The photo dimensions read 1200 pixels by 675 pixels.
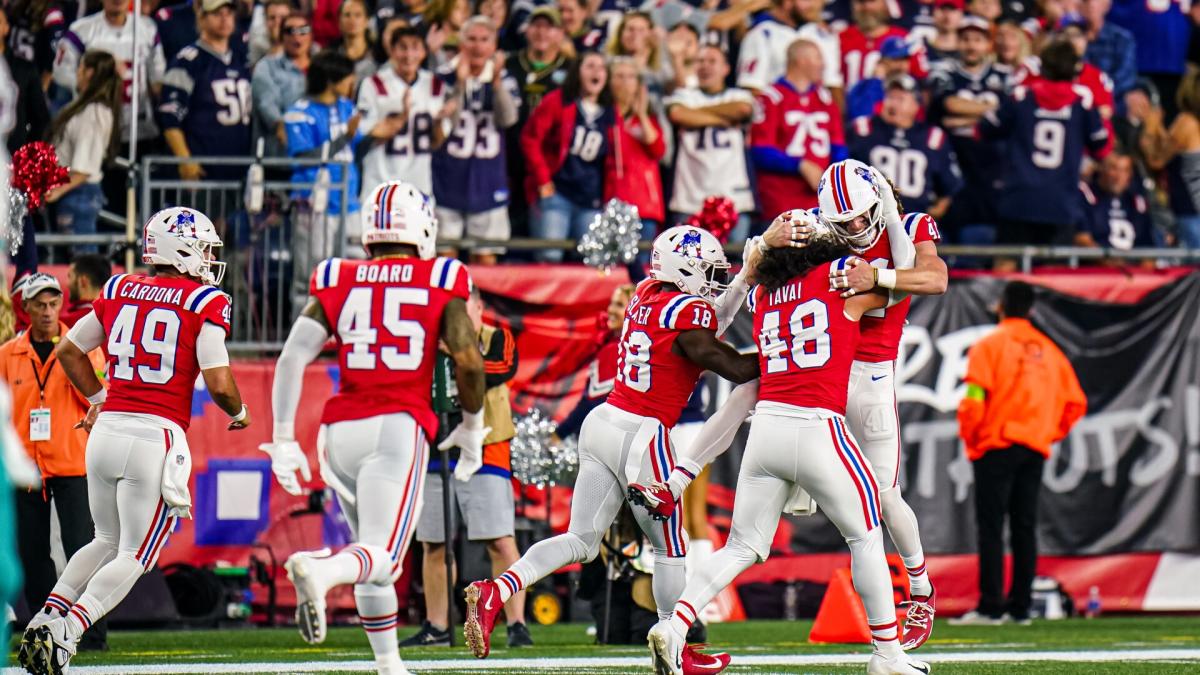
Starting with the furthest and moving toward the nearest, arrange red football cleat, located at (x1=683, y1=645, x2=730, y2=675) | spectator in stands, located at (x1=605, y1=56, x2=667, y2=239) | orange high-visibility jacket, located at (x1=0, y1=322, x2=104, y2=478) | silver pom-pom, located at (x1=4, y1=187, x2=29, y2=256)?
spectator in stands, located at (x1=605, y1=56, x2=667, y2=239) → silver pom-pom, located at (x1=4, y1=187, x2=29, y2=256) → orange high-visibility jacket, located at (x1=0, y1=322, x2=104, y2=478) → red football cleat, located at (x1=683, y1=645, x2=730, y2=675)

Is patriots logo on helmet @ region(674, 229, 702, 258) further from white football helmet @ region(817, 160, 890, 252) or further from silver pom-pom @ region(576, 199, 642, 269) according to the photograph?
silver pom-pom @ region(576, 199, 642, 269)

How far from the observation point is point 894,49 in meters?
13.8

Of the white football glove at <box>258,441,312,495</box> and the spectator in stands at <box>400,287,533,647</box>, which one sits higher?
the white football glove at <box>258,441,312,495</box>

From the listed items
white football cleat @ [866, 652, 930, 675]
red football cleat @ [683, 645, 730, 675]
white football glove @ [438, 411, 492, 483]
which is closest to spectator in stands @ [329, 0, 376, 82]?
white football glove @ [438, 411, 492, 483]

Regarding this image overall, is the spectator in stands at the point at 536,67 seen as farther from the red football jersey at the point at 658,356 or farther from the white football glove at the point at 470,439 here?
the white football glove at the point at 470,439

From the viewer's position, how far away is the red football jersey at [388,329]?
6273mm

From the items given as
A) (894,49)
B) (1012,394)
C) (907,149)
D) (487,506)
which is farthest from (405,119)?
(1012,394)

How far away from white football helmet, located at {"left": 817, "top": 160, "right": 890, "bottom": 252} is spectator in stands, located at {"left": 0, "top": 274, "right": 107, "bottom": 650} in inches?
158

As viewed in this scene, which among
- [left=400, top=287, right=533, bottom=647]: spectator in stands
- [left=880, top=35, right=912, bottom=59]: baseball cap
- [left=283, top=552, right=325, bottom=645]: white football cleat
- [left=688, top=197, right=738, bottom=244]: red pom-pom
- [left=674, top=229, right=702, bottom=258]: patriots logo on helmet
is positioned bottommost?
[left=400, top=287, right=533, bottom=647]: spectator in stands

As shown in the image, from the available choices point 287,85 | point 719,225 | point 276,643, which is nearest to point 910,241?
point 719,225

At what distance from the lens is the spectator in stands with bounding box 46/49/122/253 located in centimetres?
1134

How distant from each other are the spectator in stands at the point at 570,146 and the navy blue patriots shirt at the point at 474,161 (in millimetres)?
260

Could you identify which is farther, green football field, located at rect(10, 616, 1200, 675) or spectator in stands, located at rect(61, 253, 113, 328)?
spectator in stands, located at rect(61, 253, 113, 328)

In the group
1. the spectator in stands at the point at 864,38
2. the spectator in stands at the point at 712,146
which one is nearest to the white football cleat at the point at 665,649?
the spectator in stands at the point at 712,146
